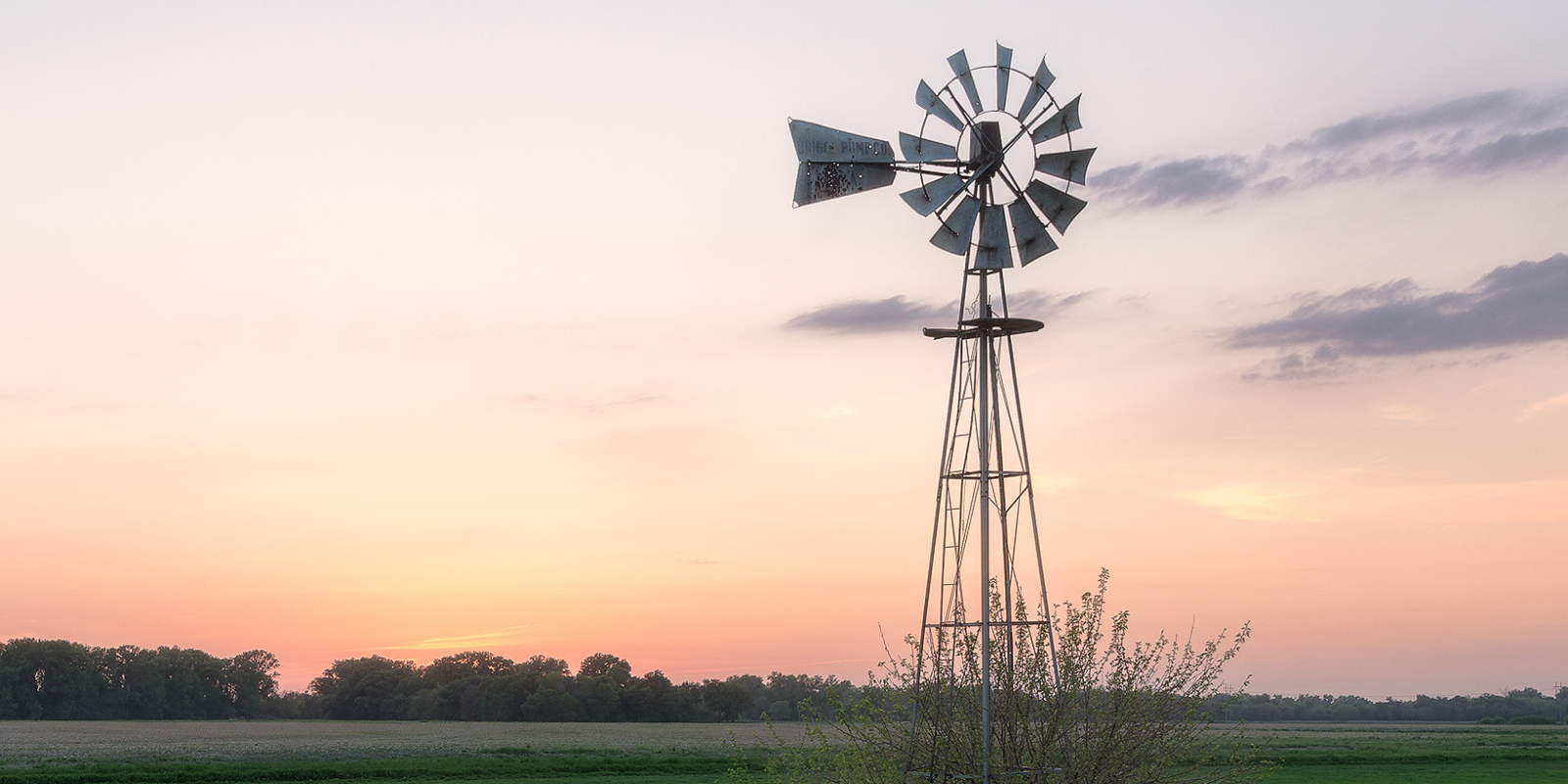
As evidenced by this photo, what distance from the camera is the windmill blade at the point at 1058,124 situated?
59.7 feet

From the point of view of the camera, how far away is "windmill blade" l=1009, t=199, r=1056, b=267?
1845 cm

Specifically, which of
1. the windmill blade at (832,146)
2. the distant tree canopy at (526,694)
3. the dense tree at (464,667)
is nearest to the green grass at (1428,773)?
the windmill blade at (832,146)

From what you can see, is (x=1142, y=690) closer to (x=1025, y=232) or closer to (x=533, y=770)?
(x=1025, y=232)

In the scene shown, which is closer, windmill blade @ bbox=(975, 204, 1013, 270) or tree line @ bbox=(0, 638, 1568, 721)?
windmill blade @ bbox=(975, 204, 1013, 270)

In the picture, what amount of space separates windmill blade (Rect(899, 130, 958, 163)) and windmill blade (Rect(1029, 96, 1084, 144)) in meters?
1.24

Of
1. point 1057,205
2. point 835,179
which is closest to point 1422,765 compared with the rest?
point 1057,205

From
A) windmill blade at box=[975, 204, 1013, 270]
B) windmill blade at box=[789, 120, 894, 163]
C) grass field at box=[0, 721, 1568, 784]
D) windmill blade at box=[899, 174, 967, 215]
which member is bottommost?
grass field at box=[0, 721, 1568, 784]

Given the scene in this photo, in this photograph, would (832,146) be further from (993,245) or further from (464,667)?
(464,667)

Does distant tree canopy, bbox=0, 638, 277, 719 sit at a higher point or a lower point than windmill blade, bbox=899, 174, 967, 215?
lower

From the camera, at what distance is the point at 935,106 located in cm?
1875

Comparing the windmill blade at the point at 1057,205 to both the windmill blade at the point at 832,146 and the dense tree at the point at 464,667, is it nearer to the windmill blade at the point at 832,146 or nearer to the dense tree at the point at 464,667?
the windmill blade at the point at 832,146

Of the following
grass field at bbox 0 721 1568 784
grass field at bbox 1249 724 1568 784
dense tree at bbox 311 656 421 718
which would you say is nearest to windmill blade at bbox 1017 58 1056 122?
grass field at bbox 0 721 1568 784

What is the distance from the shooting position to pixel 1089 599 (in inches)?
666

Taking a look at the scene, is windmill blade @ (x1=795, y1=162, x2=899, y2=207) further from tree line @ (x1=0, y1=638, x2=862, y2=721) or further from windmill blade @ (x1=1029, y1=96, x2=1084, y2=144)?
tree line @ (x1=0, y1=638, x2=862, y2=721)
